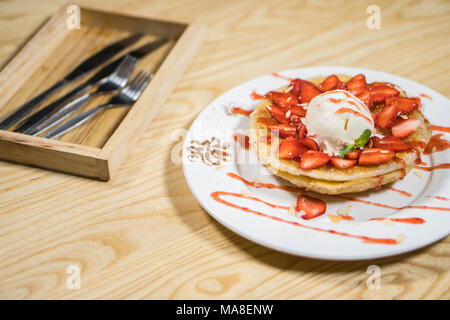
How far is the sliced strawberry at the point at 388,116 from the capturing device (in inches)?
68.2

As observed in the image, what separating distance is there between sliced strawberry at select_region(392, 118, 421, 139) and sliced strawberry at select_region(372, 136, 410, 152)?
0.15ft

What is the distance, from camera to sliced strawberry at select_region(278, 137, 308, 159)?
166cm

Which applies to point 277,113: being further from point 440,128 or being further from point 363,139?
point 440,128

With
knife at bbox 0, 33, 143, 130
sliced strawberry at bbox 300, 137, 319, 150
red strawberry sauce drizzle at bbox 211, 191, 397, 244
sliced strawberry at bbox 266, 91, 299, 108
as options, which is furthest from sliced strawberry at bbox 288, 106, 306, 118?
knife at bbox 0, 33, 143, 130

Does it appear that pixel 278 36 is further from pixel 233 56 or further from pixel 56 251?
pixel 56 251

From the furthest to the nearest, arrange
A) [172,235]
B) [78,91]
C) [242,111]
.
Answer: [78,91]
[242,111]
[172,235]

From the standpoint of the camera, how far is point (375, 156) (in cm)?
159

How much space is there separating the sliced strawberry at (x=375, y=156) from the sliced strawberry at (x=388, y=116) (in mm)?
171

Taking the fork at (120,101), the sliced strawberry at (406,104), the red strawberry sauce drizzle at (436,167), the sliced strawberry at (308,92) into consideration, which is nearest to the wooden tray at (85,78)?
the fork at (120,101)

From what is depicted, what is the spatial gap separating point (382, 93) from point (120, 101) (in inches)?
44.4

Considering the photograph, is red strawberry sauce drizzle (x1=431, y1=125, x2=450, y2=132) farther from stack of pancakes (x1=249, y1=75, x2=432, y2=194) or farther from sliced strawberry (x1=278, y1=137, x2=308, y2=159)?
A: sliced strawberry (x1=278, y1=137, x2=308, y2=159)

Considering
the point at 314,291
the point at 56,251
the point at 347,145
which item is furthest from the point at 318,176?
the point at 56,251

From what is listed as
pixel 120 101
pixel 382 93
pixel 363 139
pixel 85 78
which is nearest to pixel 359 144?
pixel 363 139
